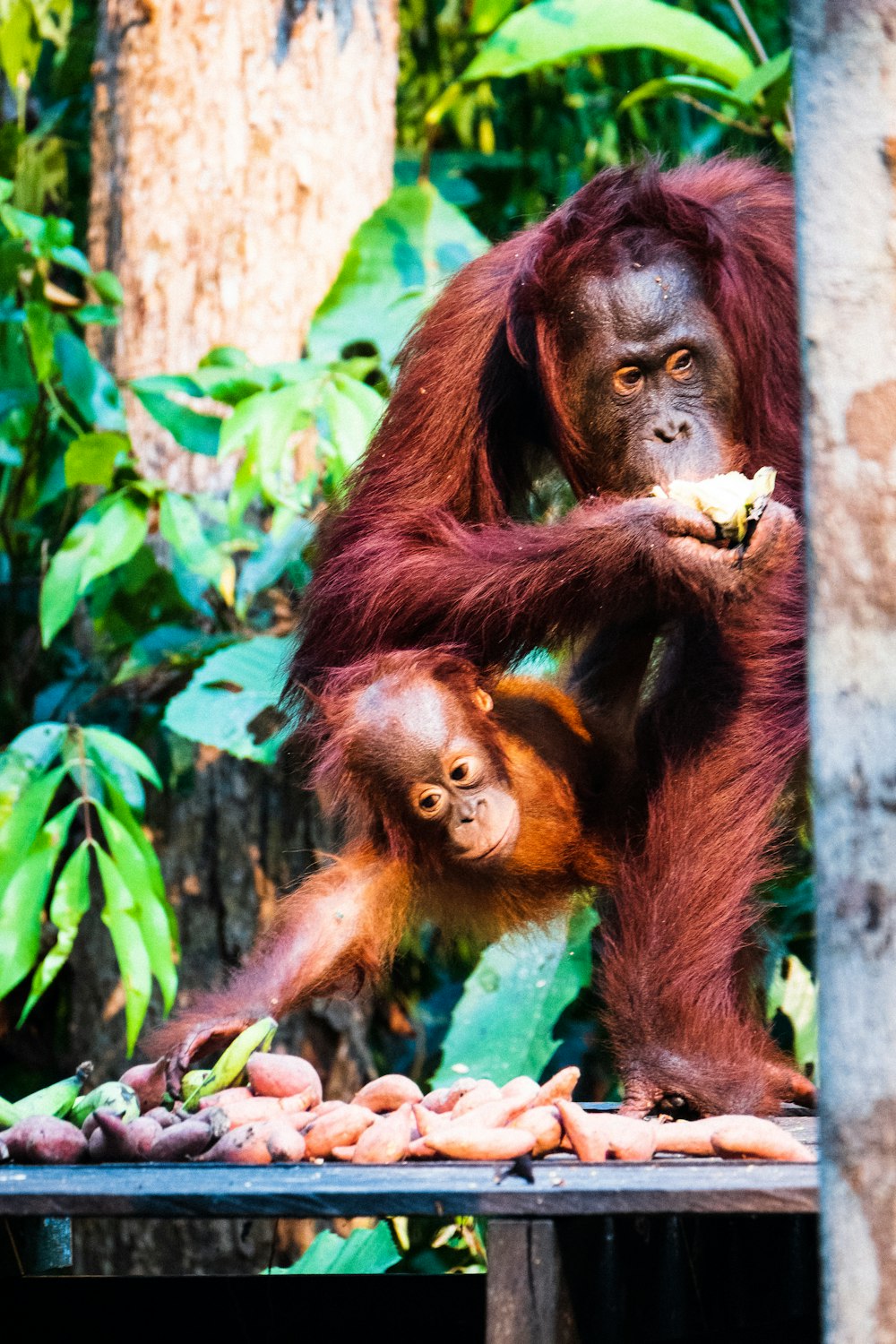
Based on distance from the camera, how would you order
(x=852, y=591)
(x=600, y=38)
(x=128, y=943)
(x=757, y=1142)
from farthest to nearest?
(x=600, y=38)
(x=128, y=943)
(x=757, y=1142)
(x=852, y=591)

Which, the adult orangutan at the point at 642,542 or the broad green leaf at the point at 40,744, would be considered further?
the broad green leaf at the point at 40,744

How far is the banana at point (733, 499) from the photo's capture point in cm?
192

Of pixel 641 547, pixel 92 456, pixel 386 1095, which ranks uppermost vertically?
pixel 92 456

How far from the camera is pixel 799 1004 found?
3.26 metres

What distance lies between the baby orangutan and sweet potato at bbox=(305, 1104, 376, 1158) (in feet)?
1.23

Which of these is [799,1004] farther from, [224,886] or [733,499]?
[733,499]

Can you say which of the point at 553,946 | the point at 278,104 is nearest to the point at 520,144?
the point at 278,104

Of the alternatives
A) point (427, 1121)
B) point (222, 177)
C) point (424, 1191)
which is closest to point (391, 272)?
point (222, 177)

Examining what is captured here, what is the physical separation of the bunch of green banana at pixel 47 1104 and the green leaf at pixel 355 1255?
0.44 meters

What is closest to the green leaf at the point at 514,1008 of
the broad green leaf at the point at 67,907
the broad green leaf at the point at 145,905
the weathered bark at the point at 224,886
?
the weathered bark at the point at 224,886

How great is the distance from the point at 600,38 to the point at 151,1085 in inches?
97.8

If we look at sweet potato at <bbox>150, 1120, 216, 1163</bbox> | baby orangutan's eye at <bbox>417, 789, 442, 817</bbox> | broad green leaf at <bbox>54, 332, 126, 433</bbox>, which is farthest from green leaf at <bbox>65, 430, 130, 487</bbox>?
sweet potato at <bbox>150, 1120, 216, 1163</bbox>

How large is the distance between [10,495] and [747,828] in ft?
7.79

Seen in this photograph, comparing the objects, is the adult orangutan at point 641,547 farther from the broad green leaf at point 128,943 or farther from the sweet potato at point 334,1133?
the broad green leaf at point 128,943
